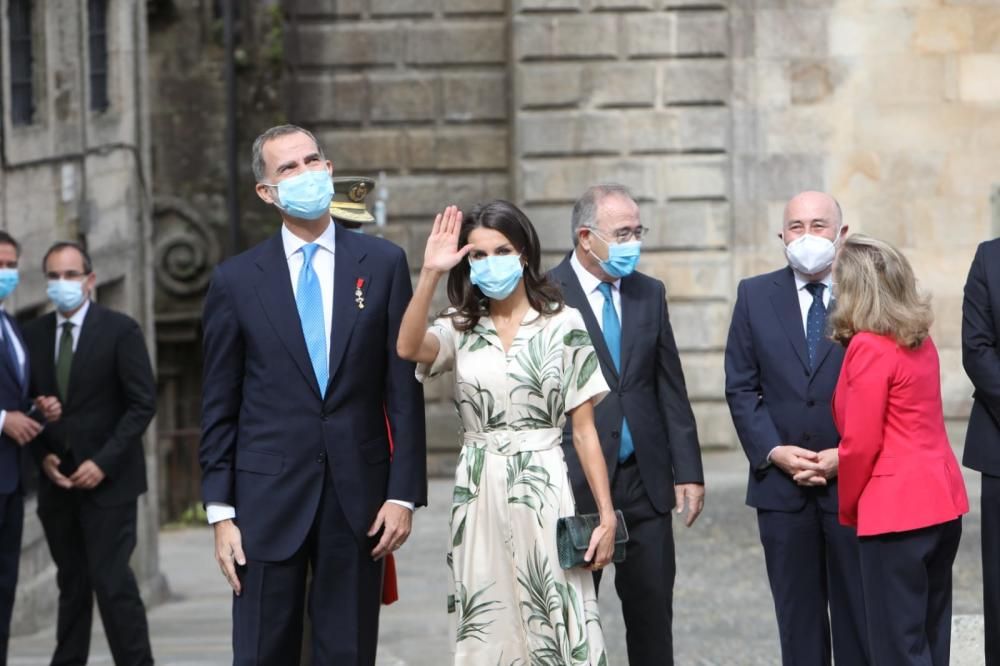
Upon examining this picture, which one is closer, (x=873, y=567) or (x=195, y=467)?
(x=873, y=567)

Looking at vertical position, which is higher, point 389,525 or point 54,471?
point 389,525

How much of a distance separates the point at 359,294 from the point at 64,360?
3.79 metres

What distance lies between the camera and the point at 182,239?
22.7 meters

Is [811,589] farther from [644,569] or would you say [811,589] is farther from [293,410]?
[293,410]

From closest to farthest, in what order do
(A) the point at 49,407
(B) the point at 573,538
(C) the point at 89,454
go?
(B) the point at 573,538 < (A) the point at 49,407 < (C) the point at 89,454

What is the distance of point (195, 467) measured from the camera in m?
22.7

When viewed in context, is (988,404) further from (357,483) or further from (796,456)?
(357,483)

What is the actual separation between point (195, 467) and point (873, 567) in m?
16.3

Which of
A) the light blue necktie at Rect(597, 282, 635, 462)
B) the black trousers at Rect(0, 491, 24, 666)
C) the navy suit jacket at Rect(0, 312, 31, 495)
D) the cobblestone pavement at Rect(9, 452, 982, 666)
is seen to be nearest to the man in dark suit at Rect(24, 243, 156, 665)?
the navy suit jacket at Rect(0, 312, 31, 495)

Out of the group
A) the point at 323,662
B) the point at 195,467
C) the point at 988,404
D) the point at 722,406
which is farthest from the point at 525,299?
the point at 195,467

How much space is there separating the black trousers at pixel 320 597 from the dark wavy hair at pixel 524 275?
28.0 inches

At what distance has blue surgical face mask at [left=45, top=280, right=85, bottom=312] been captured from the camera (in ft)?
32.6

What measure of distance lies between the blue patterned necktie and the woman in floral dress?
1312 mm

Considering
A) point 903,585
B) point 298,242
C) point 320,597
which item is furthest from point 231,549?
point 903,585
